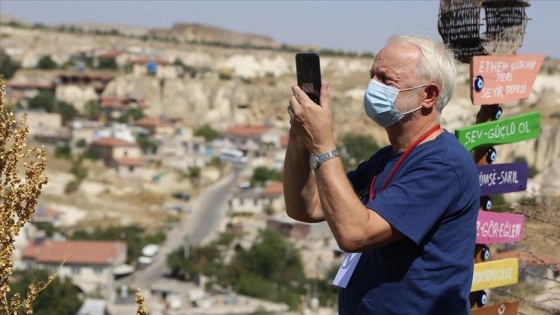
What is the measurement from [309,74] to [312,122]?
177 millimetres

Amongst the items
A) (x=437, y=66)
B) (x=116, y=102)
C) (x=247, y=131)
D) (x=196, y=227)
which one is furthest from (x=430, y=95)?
(x=116, y=102)

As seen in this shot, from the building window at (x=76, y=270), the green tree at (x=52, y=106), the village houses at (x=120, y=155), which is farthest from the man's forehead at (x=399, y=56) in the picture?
the green tree at (x=52, y=106)

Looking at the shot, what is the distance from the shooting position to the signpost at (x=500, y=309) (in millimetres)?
4108

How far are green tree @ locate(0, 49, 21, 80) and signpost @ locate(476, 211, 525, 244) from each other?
58.3 meters

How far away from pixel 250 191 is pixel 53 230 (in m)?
10.1

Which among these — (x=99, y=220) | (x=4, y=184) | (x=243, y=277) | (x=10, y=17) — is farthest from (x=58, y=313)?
(x=10, y=17)

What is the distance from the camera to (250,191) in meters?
41.2

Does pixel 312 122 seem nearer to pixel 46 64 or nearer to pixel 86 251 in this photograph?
pixel 86 251

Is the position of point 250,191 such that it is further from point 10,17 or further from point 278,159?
point 10,17

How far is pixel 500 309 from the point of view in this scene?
4195 millimetres

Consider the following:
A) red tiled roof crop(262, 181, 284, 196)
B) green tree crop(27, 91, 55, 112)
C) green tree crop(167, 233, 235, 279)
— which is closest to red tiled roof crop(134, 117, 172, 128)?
green tree crop(27, 91, 55, 112)

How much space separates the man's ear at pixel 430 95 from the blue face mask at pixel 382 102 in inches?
0.7

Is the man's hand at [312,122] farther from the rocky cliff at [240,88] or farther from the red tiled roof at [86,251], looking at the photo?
the rocky cliff at [240,88]

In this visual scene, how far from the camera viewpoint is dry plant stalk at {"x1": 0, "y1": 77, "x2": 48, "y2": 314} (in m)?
2.79
